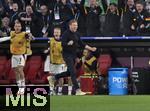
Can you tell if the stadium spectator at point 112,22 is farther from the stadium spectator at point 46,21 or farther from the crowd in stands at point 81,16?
the stadium spectator at point 46,21

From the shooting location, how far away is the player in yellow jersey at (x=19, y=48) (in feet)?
45.7

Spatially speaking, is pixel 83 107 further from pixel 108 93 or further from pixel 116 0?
pixel 116 0

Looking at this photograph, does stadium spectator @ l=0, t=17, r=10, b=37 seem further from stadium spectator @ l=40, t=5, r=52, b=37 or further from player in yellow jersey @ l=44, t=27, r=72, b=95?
player in yellow jersey @ l=44, t=27, r=72, b=95

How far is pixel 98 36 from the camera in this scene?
47.3ft

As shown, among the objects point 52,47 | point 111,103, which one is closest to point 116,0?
point 52,47

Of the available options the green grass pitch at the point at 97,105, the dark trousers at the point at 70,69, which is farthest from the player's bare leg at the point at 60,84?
the green grass pitch at the point at 97,105

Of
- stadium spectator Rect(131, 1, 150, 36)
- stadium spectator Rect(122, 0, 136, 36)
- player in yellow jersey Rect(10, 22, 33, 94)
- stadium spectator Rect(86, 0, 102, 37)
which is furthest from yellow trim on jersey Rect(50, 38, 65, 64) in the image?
stadium spectator Rect(131, 1, 150, 36)

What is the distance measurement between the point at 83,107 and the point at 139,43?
532 cm

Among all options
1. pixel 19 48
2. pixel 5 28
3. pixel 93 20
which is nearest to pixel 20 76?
pixel 19 48

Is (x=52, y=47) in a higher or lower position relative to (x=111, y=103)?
higher

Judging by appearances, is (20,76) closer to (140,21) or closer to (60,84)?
(60,84)

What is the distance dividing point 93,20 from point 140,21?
137 cm

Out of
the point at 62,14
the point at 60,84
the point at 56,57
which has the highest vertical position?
the point at 62,14

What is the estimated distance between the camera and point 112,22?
47.0 ft
